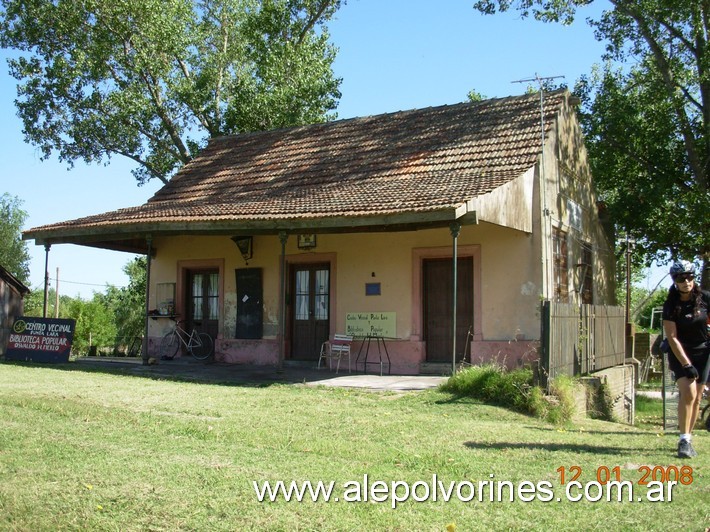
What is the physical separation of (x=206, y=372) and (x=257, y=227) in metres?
2.84

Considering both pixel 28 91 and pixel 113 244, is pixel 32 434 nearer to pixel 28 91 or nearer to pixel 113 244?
pixel 113 244

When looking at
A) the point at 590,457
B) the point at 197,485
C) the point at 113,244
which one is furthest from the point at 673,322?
the point at 113,244

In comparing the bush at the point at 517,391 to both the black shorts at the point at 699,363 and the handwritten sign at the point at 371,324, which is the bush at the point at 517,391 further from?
the handwritten sign at the point at 371,324

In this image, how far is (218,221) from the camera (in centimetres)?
1292

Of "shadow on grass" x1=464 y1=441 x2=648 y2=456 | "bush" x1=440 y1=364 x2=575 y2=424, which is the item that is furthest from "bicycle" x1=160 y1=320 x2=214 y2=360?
"shadow on grass" x1=464 y1=441 x2=648 y2=456

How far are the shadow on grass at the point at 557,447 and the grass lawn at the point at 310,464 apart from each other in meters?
0.03

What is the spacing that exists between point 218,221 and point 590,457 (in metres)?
8.29

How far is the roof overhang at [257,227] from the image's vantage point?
11.1m

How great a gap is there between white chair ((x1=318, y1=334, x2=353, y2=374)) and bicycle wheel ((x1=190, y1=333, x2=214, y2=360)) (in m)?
2.89

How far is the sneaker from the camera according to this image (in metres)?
6.34

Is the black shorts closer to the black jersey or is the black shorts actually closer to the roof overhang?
the black jersey

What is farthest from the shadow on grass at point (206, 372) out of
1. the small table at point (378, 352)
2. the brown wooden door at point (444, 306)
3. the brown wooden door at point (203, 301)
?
the brown wooden door at point (444, 306)

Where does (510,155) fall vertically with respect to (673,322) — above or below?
above
